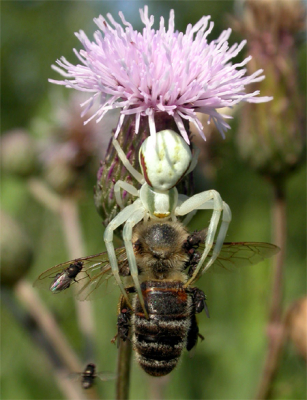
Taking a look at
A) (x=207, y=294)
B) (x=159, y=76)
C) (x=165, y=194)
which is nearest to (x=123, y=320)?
(x=165, y=194)

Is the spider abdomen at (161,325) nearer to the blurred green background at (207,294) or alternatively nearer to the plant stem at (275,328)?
the blurred green background at (207,294)

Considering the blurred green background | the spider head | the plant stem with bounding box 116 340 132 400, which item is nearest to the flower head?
the spider head

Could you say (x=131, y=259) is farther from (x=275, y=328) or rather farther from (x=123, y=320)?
(x=275, y=328)

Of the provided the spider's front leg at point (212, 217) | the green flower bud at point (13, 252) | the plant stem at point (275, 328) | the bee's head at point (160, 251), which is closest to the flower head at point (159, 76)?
the spider's front leg at point (212, 217)

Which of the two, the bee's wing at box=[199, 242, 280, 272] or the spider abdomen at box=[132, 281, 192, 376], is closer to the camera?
the spider abdomen at box=[132, 281, 192, 376]

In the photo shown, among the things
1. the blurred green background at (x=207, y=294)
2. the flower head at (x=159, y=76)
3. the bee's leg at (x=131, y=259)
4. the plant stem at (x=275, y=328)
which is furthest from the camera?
the blurred green background at (x=207, y=294)

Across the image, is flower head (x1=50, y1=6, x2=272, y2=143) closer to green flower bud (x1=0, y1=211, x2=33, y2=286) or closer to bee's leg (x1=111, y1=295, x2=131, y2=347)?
bee's leg (x1=111, y1=295, x2=131, y2=347)

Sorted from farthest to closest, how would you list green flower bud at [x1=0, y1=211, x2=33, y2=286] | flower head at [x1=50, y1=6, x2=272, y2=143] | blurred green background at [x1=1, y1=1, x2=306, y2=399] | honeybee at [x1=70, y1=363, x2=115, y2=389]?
1. blurred green background at [x1=1, y1=1, x2=306, y2=399]
2. green flower bud at [x1=0, y1=211, x2=33, y2=286]
3. honeybee at [x1=70, y1=363, x2=115, y2=389]
4. flower head at [x1=50, y1=6, x2=272, y2=143]

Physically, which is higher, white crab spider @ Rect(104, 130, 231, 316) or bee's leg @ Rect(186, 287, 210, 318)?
white crab spider @ Rect(104, 130, 231, 316)

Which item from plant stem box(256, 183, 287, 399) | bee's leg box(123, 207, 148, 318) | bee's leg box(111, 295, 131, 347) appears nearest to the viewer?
bee's leg box(123, 207, 148, 318)

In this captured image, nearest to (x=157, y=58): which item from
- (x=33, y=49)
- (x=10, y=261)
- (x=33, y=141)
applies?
(x=10, y=261)
